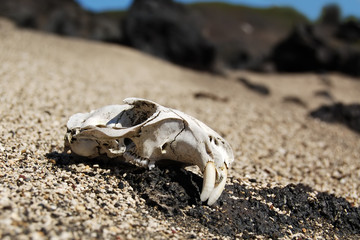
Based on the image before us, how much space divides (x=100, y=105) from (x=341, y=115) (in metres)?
6.52

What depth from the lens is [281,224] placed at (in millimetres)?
3859

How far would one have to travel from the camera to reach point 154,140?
12.3ft

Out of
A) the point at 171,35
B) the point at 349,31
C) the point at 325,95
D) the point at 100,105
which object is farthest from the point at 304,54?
the point at 100,105

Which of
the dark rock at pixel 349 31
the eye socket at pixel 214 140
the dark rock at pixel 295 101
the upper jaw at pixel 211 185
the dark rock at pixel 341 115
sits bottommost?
the dark rock at pixel 295 101

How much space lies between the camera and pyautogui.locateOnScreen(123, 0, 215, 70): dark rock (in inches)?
620

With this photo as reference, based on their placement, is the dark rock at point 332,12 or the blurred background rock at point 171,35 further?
the dark rock at point 332,12

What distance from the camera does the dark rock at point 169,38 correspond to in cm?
1575

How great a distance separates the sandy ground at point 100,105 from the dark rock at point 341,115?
31 centimetres

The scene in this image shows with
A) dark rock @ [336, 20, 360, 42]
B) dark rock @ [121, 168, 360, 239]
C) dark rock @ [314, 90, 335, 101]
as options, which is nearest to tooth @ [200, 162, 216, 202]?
dark rock @ [121, 168, 360, 239]

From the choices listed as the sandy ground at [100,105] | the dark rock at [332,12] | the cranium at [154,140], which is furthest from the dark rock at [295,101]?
the dark rock at [332,12]

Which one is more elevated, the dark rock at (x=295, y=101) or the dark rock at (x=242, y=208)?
the dark rock at (x=242, y=208)

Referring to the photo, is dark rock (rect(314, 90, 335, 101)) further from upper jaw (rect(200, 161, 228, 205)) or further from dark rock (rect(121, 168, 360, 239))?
upper jaw (rect(200, 161, 228, 205))

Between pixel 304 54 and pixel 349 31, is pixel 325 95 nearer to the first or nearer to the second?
pixel 304 54

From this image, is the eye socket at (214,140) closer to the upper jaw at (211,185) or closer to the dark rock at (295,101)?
the upper jaw at (211,185)
